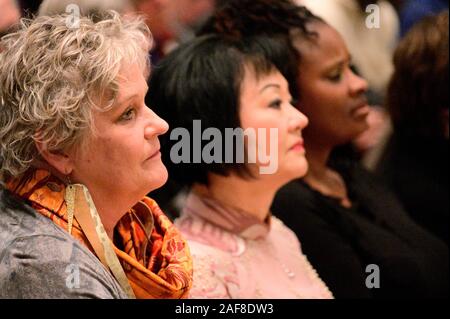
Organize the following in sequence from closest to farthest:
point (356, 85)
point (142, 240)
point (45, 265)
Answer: point (45, 265)
point (142, 240)
point (356, 85)

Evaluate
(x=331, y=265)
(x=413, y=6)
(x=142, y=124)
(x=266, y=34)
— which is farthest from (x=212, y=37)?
(x=413, y=6)

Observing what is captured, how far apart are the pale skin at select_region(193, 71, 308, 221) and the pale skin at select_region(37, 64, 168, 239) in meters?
0.40

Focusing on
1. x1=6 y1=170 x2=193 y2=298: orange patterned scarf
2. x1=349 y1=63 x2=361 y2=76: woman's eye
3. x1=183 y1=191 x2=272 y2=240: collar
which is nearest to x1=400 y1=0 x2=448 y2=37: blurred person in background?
x1=349 y1=63 x2=361 y2=76: woman's eye

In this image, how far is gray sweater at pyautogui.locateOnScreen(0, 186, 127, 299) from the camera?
4.75ft

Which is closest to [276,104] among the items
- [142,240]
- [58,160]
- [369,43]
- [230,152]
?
[230,152]

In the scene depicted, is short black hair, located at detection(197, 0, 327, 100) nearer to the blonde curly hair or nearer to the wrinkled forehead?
the wrinkled forehead

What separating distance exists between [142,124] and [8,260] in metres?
0.32

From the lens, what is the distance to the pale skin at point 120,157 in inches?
61.2

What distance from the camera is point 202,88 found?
194 cm

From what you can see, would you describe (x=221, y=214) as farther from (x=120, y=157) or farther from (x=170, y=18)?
(x=170, y=18)

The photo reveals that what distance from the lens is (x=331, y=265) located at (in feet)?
7.31

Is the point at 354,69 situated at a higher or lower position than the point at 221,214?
higher

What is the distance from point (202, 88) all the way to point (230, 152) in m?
0.15
